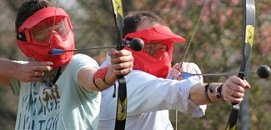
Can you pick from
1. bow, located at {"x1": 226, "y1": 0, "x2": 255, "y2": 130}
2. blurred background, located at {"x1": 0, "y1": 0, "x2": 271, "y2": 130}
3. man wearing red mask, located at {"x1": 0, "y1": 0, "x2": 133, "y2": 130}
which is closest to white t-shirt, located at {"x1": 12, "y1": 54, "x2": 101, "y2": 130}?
man wearing red mask, located at {"x1": 0, "y1": 0, "x2": 133, "y2": 130}

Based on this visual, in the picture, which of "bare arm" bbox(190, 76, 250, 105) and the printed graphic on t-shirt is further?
the printed graphic on t-shirt

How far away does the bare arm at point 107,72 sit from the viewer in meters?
4.23

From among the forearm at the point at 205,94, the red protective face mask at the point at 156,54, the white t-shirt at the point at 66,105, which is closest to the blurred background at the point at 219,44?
the red protective face mask at the point at 156,54

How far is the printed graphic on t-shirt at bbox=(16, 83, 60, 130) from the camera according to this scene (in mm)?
4793

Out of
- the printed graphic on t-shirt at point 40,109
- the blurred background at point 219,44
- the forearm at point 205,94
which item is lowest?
the blurred background at point 219,44

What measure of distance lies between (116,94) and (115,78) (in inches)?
25.8

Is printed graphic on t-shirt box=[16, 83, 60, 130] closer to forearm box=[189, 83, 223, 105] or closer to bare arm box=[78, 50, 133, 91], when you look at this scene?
bare arm box=[78, 50, 133, 91]

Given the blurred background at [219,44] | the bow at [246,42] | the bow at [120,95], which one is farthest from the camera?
the blurred background at [219,44]

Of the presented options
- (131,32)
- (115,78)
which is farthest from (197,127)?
(115,78)

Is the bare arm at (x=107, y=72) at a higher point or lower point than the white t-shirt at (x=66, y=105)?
higher

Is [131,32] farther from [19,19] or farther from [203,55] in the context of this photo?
[203,55]

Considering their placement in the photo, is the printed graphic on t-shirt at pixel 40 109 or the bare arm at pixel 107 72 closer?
the bare arm at pixel 107 72

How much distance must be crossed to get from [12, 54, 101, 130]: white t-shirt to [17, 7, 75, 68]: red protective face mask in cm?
8

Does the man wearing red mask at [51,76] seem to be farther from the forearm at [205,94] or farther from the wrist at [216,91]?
the wrist at [216,91]
